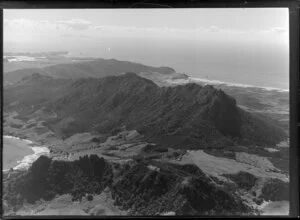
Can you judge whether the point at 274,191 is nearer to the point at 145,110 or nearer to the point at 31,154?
the point at 145,110

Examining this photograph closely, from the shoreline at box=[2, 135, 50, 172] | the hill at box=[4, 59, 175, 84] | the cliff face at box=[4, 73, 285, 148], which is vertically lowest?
the shoreline at box=[2, 135, 50, 172]

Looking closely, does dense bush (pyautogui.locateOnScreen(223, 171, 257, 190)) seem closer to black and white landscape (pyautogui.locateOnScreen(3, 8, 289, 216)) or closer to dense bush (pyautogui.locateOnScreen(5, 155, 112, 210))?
black and white landscape (pyautogui.locateOnScreen(3, 8, 289, 216))

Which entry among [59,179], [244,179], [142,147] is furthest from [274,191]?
[59,179]

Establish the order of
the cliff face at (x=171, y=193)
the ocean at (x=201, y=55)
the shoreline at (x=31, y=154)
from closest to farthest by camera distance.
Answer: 1. the cliff face at (x=171, y=193)
2. the shoreline at (x=31, y=154)
3. the ocean at (x=201, y=55)

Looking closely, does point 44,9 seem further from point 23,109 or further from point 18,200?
point 18,200

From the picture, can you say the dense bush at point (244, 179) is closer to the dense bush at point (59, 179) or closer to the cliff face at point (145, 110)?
the cliff face at point (145, 110)

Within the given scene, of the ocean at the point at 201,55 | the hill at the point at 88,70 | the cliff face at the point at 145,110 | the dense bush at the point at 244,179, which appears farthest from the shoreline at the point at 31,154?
the dense bush at the point at 244,179

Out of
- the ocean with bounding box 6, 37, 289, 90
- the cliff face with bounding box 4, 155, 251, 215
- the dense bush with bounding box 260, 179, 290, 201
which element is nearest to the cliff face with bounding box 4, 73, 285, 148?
the ocean with bounding box 6, 37, 289, 90
